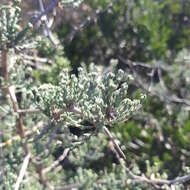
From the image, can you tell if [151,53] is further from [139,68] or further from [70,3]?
[70,3]

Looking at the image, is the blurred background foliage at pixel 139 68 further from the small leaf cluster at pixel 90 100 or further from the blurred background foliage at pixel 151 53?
the small leaf cluster at pixel 90 100

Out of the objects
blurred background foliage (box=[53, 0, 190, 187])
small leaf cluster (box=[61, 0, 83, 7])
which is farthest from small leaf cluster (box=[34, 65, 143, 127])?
blurred background foliage (box=[53, 0, 190, 187])

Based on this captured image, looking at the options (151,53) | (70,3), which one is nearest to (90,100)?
(70,3)

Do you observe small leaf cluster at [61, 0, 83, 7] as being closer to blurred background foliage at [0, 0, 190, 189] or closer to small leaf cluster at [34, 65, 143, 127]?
small leaf cluster at [34, 65, 143, 127]

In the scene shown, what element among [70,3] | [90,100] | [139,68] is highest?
[70,3]

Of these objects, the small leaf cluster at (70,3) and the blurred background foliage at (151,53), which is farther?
the blurred background foliage at (151,53)

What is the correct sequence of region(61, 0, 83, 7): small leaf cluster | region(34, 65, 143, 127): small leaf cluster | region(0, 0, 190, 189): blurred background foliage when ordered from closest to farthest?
1. region(34, 65, 143, 127): small leaf cluster
2. region(61, 0, 83, 7): small leaf cluster
3. region(0, 0, 190, 189): blurred background foliage

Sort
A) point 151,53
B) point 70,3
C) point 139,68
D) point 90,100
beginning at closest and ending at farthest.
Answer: point 90,100 → point 70,3 → point 139,68 → point 151,53

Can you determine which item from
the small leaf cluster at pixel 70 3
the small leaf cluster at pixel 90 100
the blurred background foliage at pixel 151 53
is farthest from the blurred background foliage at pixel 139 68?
the small leaf cluster at pixel 90 100

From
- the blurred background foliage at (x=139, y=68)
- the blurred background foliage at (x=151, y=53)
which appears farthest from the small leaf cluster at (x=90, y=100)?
the blurred background foliage at (x=151, y=53)

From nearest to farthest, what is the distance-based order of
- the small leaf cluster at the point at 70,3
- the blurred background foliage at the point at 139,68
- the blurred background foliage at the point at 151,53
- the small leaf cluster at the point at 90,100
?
1. the small leaf cluster at the point at 90,100
2. the small leaf cluster at the point at 70,3
3. the blurred background foliage at the point at 139,68
4. the blurred background foliage at the point at 151,53

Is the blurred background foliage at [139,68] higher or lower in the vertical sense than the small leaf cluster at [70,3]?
lower

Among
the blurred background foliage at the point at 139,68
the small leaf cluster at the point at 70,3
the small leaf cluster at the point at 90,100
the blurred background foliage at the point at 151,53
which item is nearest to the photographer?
the small leaf cluster at the point at 90,100
